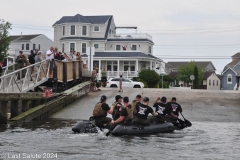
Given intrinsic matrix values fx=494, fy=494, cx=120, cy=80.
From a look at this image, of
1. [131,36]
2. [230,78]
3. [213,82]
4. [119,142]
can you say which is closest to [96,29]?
[131,36]

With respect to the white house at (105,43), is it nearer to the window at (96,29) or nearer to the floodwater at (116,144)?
the window at (96,29)

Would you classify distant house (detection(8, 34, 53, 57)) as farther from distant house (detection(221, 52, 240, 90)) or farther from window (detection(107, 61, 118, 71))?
distant house (detection(221, 52, 240, 90))

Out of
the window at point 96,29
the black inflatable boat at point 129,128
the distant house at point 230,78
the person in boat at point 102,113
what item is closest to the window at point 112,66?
the window at point 96,29

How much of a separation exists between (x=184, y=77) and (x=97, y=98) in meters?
76.4

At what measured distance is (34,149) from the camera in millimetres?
15156

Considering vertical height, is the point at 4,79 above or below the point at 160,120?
above

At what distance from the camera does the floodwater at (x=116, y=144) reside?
14578 millimetres

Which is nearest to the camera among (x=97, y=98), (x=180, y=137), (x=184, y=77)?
(x=180, y=137)

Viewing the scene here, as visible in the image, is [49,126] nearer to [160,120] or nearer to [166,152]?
[160,120]

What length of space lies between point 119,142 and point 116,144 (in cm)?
40

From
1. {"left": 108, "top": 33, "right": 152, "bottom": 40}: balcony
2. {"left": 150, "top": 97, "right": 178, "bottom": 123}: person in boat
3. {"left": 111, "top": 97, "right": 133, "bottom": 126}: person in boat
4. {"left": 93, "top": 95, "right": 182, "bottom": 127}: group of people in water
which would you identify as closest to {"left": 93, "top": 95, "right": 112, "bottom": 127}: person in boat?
{"left": 93, "top": 95, "right": 182, "bottom": 127}: group of people in water

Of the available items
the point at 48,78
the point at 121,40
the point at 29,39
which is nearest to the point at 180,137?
the point at 48,78

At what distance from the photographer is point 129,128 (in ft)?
59.6

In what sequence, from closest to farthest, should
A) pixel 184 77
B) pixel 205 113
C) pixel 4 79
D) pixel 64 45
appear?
pixel 4 79 → pixel 205 113 → pixel 64 45 → pixel 184 77
